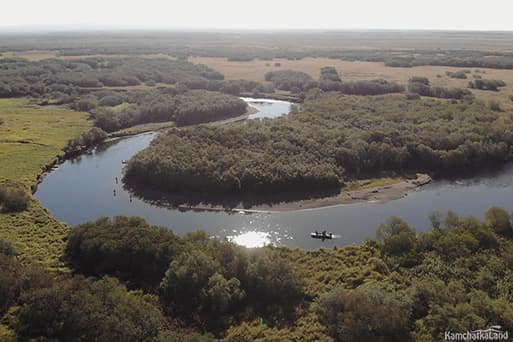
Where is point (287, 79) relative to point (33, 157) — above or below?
above

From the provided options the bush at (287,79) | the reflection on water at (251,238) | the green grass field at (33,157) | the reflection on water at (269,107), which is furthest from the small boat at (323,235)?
the bush at (287,79)

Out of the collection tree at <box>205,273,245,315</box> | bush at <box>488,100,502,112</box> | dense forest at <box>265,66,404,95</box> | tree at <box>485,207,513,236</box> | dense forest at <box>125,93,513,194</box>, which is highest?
dense forest at <box>265,66,404,95</box>

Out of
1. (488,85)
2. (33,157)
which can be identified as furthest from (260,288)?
(488,85)

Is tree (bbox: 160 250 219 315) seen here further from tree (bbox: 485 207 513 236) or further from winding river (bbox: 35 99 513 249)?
tree (bbox: 485 207 513 236)

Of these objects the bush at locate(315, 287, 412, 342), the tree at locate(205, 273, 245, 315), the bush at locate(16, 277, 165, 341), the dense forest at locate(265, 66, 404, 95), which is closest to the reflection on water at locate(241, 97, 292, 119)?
→ the dense forest at locate(265, 66, 404, 95)

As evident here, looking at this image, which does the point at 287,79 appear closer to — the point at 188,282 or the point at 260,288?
the point at 260,288

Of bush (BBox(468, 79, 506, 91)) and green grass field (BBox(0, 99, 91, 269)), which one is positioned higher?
bush (BBox(468, 79, 506, 91))
